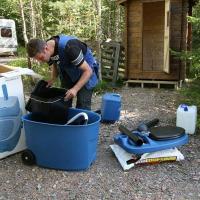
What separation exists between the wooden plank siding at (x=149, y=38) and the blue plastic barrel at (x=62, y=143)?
503 centimetres

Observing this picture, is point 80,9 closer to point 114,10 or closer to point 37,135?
point 114,10

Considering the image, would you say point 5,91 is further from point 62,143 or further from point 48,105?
point 62,143

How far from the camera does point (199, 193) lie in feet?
12.2

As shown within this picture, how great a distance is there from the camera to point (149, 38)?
394 inches

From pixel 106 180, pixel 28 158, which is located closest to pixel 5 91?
pixel 28 158

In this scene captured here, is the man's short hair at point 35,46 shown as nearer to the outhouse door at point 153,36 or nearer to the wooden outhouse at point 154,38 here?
the wooden outhouse at point 154,38

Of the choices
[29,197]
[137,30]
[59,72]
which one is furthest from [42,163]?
[137,30]

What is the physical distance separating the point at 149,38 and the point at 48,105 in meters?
6.54

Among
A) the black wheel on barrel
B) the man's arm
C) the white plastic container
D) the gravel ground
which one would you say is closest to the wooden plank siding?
the white plastic container

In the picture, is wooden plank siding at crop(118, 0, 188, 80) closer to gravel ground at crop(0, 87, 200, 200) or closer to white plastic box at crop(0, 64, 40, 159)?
gravel ground at crop(0, 87, 200, 200)

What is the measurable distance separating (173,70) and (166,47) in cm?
69

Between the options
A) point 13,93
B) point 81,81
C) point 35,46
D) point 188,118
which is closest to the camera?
point 35,46

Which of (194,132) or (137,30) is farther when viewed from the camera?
(137,30)

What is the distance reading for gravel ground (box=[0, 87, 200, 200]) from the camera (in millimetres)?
3703
